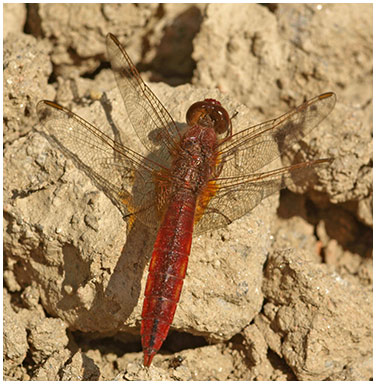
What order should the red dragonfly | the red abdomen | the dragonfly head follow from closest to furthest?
the red abdomen → the red dragonfly → the dragonfly head

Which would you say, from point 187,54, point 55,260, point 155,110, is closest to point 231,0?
point 187,54

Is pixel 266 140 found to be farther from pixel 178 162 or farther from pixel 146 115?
pixel 146 115

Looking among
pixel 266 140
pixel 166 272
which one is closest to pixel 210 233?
pixel 166 272

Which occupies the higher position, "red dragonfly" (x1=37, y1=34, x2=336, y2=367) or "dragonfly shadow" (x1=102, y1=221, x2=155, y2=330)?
"red dragonfly" (x1=37, y1=34, x2=336, y2=367)

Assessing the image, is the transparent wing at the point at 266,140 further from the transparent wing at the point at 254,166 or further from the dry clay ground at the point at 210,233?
the dry clay ground at the point at 210,233

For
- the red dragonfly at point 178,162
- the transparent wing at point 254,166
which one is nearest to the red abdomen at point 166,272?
the red dragonfly at point 178,162

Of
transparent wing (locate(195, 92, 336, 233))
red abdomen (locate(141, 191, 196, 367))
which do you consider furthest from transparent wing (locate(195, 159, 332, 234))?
red abdomen (locate(141, 191, 196, 367))

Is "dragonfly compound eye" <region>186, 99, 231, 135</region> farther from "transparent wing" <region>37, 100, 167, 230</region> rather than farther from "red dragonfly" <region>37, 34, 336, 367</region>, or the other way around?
"transparent wing" <region>37, 100, 167, 230</region>
